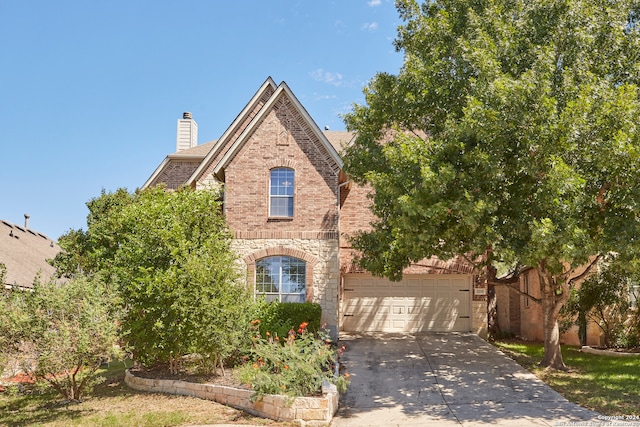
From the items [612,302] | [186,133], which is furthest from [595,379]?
[186,133]

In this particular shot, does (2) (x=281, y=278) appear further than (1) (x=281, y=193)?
No

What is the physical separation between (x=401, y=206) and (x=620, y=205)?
480 cm

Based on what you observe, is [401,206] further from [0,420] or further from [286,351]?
[0,420]

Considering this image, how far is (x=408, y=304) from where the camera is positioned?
853 inches

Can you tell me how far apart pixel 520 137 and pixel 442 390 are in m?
6.31

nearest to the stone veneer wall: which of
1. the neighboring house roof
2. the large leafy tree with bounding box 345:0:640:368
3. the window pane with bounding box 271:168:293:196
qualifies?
the window pane with bounding box 271:168:293:196

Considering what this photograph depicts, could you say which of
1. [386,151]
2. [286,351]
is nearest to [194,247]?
[286,351]

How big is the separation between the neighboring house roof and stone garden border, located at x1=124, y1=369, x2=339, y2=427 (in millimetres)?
11390

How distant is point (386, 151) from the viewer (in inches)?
530

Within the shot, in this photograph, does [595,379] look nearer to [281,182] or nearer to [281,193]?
[281,193]

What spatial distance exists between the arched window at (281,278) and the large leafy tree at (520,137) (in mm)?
4966

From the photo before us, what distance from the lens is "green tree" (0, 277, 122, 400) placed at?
12.1 m

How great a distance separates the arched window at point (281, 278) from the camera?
19.2 metres

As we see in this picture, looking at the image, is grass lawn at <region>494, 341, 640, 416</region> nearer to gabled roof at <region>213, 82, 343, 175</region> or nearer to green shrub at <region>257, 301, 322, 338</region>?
green shrub at <region>257, 301, 322, 338</region>
